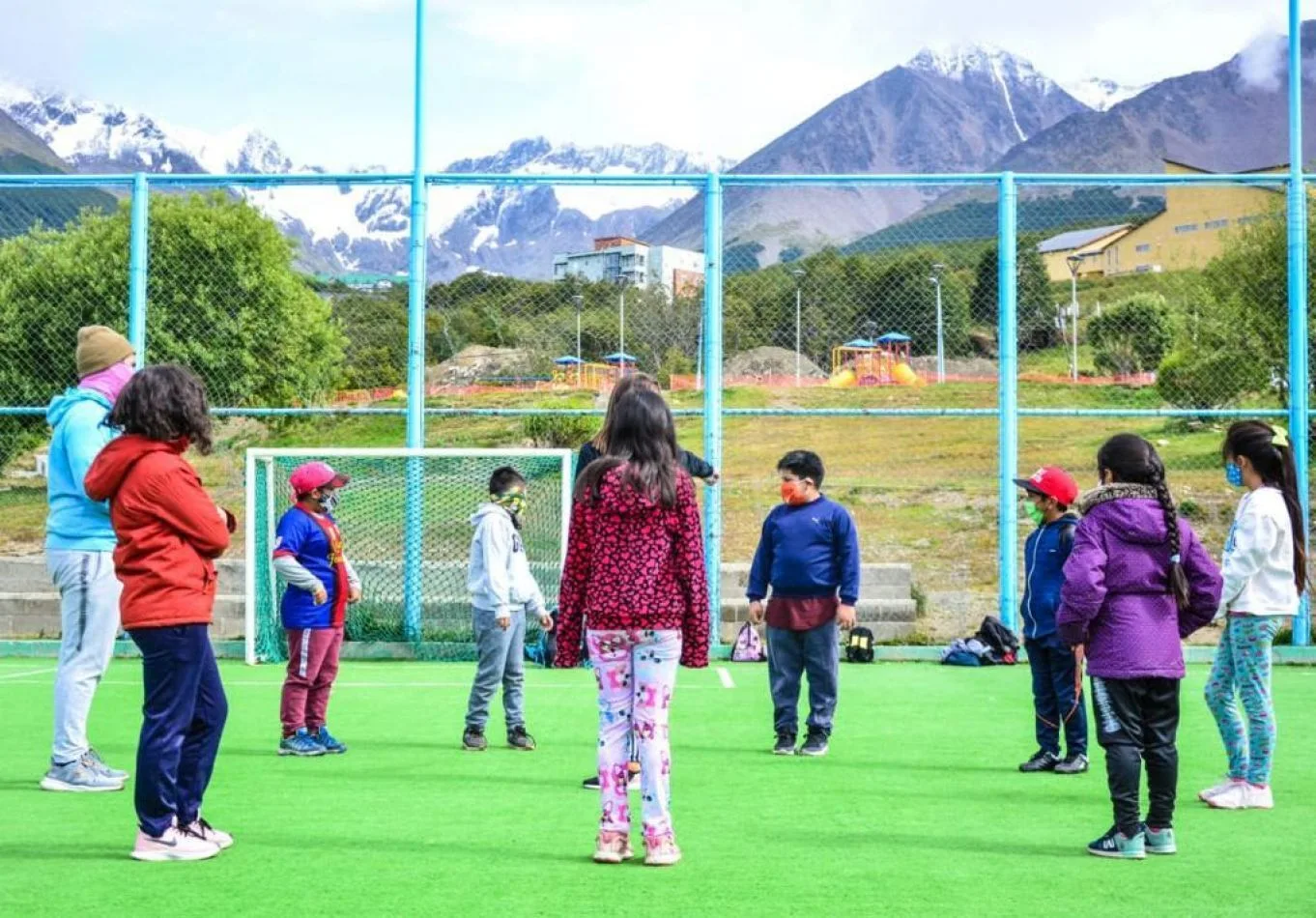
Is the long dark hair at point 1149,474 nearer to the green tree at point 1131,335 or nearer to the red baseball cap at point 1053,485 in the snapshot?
the red baseball cap at point 1053,485

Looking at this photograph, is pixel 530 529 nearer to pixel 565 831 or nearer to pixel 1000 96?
pixel 565 831

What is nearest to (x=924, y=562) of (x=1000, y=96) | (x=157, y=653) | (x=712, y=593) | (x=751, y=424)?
(x=751, y=424)

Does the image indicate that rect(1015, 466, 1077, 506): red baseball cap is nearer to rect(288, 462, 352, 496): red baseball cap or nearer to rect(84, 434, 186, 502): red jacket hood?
rect(288, 462, 352, 496): red baseball cap

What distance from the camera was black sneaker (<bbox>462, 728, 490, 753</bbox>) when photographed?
360 inches

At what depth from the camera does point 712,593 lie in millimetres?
13289

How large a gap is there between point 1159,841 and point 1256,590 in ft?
5.37

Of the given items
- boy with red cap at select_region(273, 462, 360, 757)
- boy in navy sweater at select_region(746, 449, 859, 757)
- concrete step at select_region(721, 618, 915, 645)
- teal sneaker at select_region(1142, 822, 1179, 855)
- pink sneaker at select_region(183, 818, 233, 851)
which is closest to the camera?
pink sneaker at select_region(183, 818, 233, 851)

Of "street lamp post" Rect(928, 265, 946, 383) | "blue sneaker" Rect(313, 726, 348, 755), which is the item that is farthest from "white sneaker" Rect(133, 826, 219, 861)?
"street lamp post" Rect(928, 265, 946, 383)

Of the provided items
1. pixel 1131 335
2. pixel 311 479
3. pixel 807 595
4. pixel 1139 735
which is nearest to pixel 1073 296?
pixel 1131 335

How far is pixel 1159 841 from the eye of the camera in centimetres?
638

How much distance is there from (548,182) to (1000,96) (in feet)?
511

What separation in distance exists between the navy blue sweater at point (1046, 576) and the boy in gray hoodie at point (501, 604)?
2.55 m

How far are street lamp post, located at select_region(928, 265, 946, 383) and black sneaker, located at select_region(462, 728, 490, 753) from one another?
645 centimetres

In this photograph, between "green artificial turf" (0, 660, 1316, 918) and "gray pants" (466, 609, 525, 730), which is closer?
"green artificial turf" (0, 660, 1316, 918)
